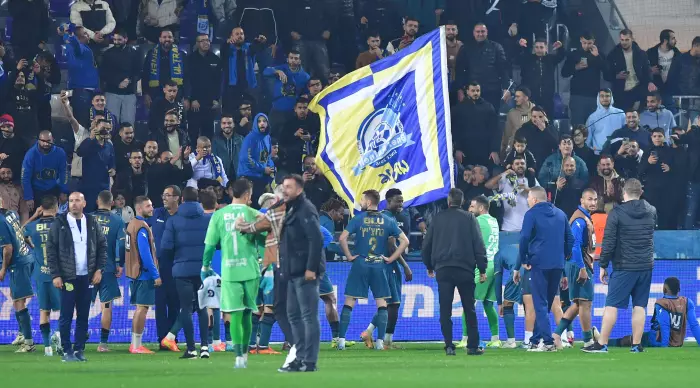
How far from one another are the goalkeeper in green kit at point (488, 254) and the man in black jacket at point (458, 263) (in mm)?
2006

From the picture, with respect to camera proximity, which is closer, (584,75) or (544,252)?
(544,252)

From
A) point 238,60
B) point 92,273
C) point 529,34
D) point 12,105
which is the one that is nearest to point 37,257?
point 92,273

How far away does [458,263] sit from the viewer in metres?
18.6

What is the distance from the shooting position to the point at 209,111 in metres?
26.4

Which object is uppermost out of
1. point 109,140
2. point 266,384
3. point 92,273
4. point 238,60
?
point 238,60

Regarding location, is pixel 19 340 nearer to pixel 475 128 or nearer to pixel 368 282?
pixel 368 282

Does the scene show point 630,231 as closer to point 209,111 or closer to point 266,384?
point 266,384

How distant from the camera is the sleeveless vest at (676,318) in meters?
21.4

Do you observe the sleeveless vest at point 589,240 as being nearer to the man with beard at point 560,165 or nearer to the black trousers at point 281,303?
the man with beard at point 560,165

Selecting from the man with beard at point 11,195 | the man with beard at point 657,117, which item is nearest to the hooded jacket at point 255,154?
the man with beard at point 11,195

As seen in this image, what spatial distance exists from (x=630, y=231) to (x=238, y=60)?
10.2 metres

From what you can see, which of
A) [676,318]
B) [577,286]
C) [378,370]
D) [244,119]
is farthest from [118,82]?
[378,370]

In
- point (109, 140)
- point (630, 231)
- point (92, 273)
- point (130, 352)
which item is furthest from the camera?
point (109, 140)

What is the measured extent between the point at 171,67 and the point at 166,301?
24.6 ft
